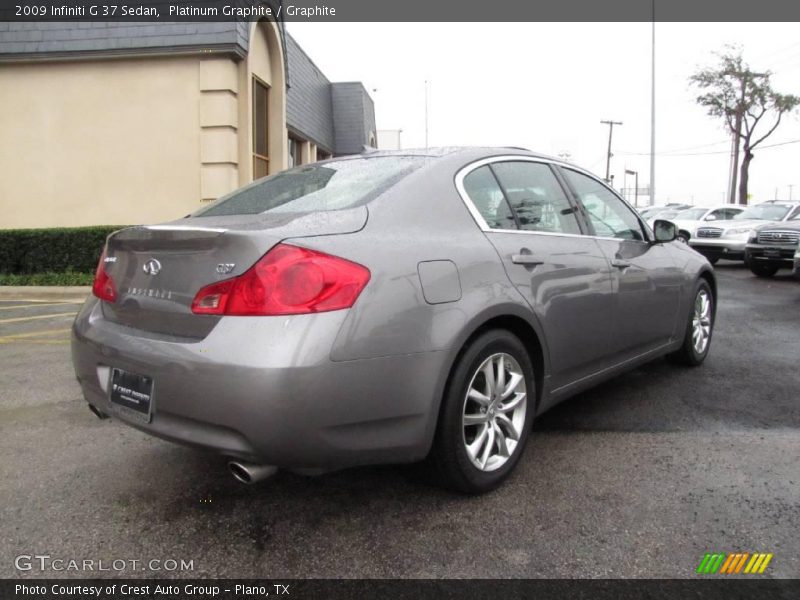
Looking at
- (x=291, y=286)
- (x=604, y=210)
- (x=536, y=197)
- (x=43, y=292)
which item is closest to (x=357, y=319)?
(x=291, y=286)

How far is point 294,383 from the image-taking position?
Answer: 210 cm

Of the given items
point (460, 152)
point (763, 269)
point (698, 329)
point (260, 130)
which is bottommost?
point (698, 329)

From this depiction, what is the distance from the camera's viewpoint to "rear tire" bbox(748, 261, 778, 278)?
1230cm

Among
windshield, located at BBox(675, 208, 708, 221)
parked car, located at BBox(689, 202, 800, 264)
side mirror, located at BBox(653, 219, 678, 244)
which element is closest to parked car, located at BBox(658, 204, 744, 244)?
windshield, located at BBox(675, 208, 708, 221)

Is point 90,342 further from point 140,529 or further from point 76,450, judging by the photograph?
point 76,450

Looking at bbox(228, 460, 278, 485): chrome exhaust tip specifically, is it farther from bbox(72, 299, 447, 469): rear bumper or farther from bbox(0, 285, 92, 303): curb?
bbox(0, 285, 92, 303): curb

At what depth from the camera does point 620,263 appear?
12.1 feet

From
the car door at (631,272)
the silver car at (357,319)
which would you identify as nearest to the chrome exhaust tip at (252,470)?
the silver car at (357,319)

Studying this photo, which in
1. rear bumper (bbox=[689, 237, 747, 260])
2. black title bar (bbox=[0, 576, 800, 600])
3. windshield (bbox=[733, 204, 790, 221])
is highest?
windshield (bbox=[733, 204, 790, 221])

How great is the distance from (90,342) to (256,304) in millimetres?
943

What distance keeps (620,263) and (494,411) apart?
1442 mm

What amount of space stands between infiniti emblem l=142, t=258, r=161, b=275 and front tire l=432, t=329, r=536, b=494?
4.08 ft

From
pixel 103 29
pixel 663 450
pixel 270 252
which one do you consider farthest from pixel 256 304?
pixel 103 29

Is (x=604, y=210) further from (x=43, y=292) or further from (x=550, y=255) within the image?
(x=43, y=292)
